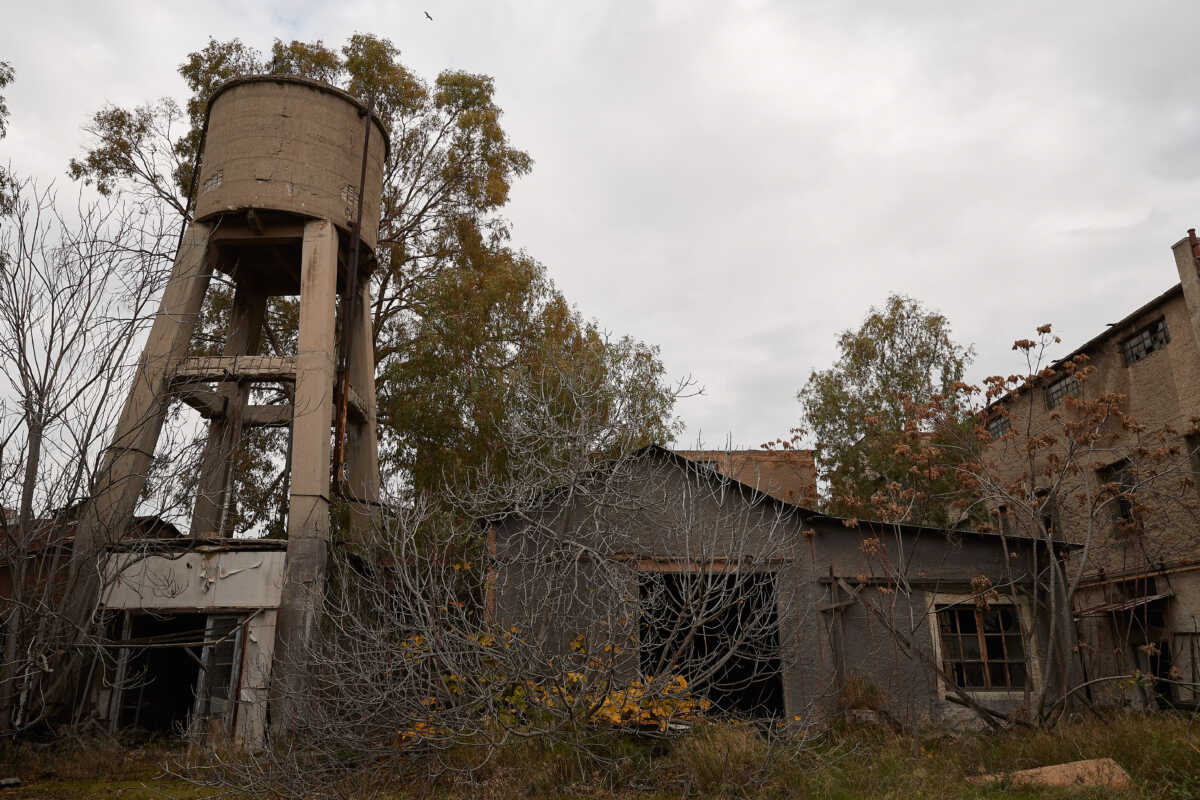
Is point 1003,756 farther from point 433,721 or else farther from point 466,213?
point 466,213

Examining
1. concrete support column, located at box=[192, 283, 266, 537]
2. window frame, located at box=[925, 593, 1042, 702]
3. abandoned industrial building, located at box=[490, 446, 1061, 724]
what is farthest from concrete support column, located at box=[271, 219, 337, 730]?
window frame, located at box=[925, 593, 1042, 702]

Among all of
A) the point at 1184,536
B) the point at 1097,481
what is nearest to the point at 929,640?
the point at 1184,536

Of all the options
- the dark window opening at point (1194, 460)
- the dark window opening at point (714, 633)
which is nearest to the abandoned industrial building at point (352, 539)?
the dark window opening at point (714, 633)

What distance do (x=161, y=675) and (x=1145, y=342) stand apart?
17.9 metres

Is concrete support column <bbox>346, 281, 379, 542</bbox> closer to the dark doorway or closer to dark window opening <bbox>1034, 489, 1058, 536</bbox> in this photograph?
the dark doorway

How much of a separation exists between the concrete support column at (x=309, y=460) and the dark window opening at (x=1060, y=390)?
Result: 1419 centimetres

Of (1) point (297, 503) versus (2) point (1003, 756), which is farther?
(1) point (297, 503)

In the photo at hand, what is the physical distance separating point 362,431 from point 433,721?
6.72 metres

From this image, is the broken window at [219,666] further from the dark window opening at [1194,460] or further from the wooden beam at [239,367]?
the dark window opening at [1194,460]

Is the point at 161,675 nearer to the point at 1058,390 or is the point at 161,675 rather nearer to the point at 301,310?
the point at 301,310

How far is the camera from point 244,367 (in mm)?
10734

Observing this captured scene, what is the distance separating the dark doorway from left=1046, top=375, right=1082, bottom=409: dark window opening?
1612 cm

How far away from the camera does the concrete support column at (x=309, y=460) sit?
31.5 ft

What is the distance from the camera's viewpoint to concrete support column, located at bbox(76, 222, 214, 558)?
8.71 metres
